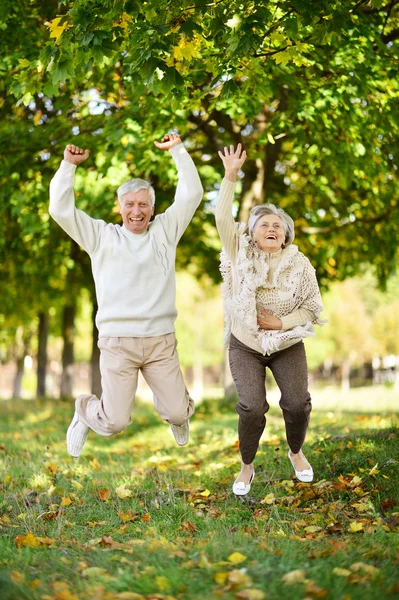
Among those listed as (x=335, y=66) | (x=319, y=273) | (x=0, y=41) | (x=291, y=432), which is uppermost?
(x=0, y=41)

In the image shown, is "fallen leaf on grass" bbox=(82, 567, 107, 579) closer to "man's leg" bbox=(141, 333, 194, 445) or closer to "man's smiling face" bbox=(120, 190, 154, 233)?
"man's leg" bbox=(141, 333, 194, 445)

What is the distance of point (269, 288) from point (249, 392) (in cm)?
80

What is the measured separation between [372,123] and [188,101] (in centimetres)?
233

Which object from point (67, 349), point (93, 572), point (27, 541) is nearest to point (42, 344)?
point (67, 349)

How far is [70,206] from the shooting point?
5.24m

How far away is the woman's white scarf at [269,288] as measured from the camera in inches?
202

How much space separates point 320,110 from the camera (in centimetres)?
792

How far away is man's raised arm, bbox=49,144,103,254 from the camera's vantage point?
5.20 metres

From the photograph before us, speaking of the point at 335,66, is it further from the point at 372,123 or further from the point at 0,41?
the point at 0,41

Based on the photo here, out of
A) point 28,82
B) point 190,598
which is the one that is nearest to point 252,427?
A: point 190,598

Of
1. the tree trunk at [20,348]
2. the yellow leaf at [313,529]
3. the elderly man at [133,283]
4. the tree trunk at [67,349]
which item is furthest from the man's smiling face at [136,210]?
the tree trunk at [20,348]

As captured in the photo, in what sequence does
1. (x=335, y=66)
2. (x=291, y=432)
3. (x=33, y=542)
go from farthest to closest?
1. (x=335, y=66)
2. (x=291, y=432)
3. (x=33, y=542)

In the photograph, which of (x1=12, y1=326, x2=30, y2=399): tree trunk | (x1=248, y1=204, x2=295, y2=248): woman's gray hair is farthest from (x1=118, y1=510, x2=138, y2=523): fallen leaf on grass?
(x1=12, y1=326, x2=30, y2=399): tree trunk

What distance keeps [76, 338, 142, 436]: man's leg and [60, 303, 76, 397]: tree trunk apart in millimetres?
15248
